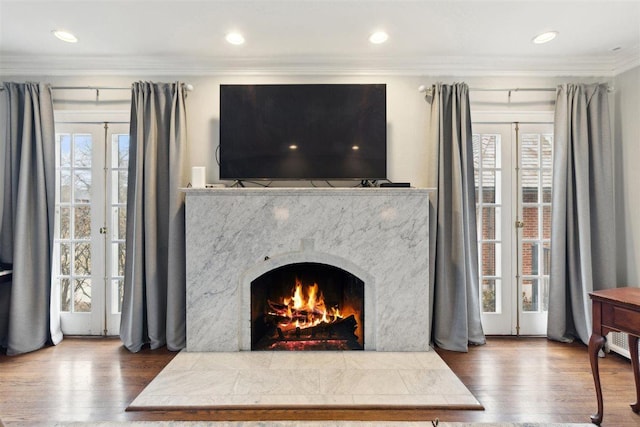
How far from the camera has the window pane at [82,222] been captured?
328 centimetres

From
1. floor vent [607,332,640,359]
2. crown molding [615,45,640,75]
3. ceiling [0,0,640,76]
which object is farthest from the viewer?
crown molding [615,45,640,75]

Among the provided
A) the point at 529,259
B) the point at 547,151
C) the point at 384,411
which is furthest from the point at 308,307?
the point at 547,151

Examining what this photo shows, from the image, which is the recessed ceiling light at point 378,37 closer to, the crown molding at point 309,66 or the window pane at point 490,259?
the crown molding at point 309,66

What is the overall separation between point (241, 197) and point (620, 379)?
300 cm

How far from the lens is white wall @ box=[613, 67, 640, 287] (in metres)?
2.90

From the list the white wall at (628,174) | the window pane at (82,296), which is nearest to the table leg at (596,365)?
the white wall at (628,174)

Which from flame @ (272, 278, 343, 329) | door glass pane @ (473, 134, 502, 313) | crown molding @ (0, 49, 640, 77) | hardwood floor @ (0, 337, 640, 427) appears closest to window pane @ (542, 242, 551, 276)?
door glass pane @ (473, 134, 502, 313)

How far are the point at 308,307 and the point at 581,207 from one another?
8.05ft

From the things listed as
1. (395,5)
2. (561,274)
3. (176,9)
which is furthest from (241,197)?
A: (561,274)

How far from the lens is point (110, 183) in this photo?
3264 mm

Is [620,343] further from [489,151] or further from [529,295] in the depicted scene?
[489,151]

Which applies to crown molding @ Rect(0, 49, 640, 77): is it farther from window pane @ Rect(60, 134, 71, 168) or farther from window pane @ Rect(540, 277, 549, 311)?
window pane @ Rect(540, 277, 549, 311)

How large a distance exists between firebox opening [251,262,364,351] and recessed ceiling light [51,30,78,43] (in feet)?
7.60

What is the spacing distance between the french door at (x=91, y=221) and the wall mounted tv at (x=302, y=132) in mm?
1151
